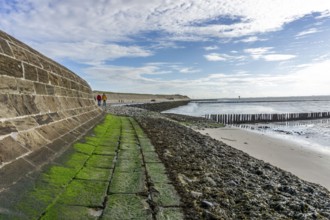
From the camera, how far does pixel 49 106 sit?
713 centimetres

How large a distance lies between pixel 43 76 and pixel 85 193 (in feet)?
13.3

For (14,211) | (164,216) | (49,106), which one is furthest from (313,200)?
(49,106)

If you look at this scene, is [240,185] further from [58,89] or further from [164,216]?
[58,89]

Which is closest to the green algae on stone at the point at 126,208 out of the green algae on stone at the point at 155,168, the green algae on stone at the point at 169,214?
the green algae on stone at the point at 169,214

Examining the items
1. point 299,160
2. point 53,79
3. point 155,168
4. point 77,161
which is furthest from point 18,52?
point 299,160

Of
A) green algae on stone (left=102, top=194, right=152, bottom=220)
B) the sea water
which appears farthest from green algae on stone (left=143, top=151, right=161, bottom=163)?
the sea water

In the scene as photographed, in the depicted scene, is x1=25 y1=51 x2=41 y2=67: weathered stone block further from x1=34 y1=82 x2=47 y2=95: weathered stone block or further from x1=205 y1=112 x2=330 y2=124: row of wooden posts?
x1=205 y1=112 x2=330 y2=124: row of wooden posts

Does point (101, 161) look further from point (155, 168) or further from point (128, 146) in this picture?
point (128, 146)

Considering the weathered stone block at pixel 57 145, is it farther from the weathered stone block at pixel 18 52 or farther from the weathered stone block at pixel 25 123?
the weathered stone block at pixel 18 52

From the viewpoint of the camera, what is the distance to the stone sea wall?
171 inches

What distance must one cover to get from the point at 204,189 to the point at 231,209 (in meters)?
0.82

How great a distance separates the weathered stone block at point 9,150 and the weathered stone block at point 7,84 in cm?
95

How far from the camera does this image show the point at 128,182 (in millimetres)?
4980

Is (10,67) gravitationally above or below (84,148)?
above
